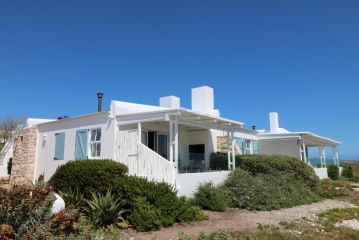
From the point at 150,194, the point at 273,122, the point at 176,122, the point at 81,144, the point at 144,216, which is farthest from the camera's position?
the point at 273,122

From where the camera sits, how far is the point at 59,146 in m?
16.8

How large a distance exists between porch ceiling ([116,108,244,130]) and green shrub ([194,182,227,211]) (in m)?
2.99

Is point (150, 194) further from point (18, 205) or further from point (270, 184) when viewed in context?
point (270, 184)

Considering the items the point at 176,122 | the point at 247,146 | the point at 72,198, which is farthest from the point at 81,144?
the point at 247,146

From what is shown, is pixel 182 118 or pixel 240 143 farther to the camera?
pixel 240 143

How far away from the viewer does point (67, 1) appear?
44.5 ft

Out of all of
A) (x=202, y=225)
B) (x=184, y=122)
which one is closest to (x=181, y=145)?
(x=184, y=122)

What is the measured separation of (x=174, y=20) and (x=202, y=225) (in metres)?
10.7

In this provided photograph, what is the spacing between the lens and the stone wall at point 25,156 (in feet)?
59.9

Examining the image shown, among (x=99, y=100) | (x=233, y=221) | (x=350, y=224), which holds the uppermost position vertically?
(x=99, y=100)

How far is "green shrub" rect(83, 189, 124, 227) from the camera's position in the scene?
860 centimetres

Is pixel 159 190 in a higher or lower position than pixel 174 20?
lower

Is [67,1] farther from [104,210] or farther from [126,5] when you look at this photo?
[104,210]

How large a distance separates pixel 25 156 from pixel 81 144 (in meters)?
5.22
